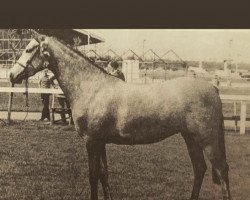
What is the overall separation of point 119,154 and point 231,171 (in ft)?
4.26

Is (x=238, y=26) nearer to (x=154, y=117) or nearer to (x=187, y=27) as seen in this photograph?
(x=187, y=27)

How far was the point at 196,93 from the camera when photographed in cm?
410

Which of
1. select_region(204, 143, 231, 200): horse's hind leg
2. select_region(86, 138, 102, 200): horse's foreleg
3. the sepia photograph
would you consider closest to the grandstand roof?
the sepia photograph

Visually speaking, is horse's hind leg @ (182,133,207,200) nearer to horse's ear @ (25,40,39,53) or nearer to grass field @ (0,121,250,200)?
grass field @ (0,121,250,200)

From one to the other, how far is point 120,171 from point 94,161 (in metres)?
0.78

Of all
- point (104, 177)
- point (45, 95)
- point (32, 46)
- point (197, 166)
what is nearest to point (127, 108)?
point (104, 177)

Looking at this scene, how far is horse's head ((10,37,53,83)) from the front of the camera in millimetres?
4141

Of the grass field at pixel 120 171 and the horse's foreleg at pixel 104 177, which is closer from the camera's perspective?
the horse's foreleg at pixel 104 177

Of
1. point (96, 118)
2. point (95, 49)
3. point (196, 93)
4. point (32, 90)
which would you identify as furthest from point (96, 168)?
point (32, 90)

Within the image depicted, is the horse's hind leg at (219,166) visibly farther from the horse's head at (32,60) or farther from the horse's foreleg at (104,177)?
the horse's head at (32,60)

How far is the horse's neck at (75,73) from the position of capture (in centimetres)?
414

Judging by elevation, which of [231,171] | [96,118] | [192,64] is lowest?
[231,171]

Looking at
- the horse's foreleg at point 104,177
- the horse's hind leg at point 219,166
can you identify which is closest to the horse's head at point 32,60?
the horse's foreleg at point 104,177

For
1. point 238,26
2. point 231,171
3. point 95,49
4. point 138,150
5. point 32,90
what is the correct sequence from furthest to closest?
point 32,90
point 95,49
point 138,150
point 231,171
point 238,26
